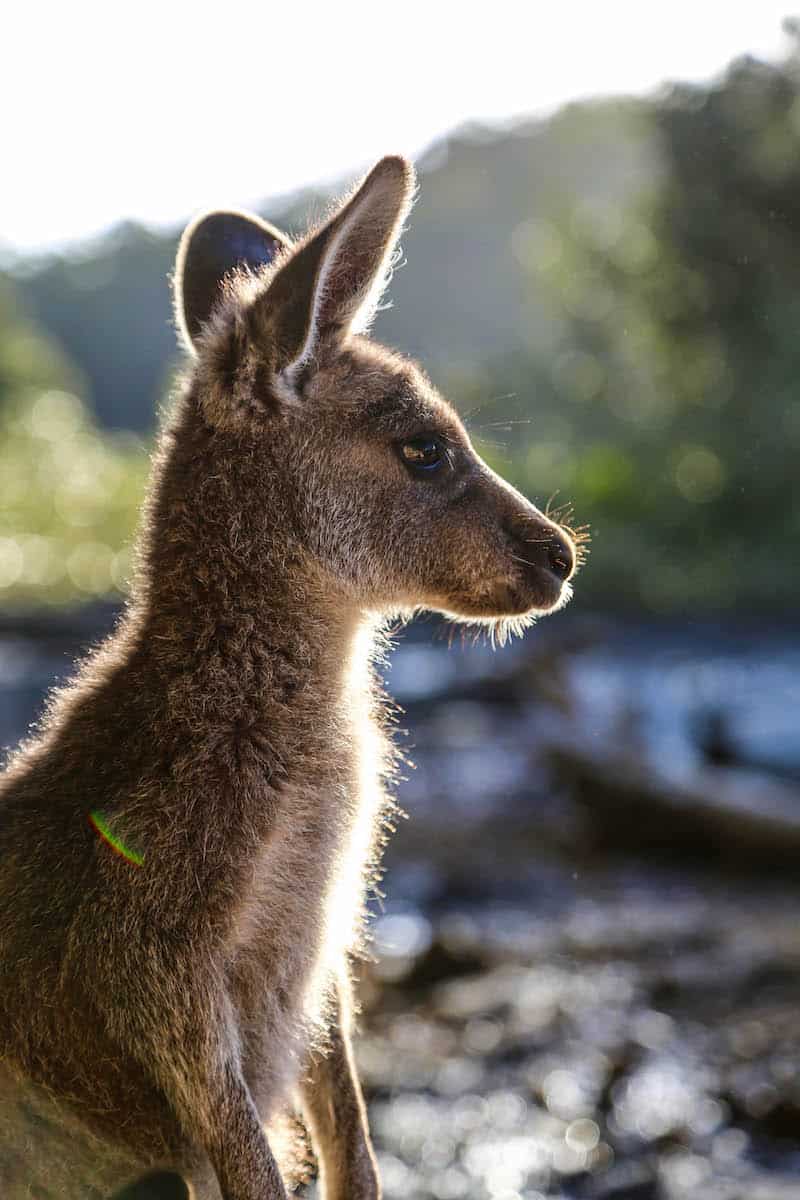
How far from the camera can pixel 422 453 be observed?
2.89 metres

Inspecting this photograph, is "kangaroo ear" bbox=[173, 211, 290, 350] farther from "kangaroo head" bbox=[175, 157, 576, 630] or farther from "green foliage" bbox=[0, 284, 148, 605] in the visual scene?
"green foliage" bbox=[0, 284, 148, 605]

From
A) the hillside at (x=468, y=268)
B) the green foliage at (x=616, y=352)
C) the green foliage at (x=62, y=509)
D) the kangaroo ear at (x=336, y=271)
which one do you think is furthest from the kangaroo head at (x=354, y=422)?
the green foliage at (x=62, y=509)

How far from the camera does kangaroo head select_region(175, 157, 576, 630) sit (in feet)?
8.75

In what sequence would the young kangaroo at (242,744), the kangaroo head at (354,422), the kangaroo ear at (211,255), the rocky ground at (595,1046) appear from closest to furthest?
the young kangaroo at (242,744), the kangaroo head at (354,422), the kangaroo ear at (211,255), the rocky ground at (595,1046)

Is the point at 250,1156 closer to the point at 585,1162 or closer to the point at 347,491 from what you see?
the point at 347,491

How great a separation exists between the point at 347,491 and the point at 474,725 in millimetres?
9259

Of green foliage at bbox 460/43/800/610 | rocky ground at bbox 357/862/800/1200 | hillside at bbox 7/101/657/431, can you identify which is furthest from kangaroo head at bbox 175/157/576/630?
hillside at bbox 7/101/657/431

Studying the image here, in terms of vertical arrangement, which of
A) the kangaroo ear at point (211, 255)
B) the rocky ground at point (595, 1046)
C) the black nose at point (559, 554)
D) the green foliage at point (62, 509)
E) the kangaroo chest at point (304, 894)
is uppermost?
the kangaroo ear at point (211, 255)

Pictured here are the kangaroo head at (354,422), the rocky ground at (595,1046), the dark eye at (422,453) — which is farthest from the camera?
the rocky ground at (595,1046)

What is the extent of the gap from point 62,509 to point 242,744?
35.0 ft

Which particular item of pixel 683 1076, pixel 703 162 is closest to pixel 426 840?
pixel 683 1076

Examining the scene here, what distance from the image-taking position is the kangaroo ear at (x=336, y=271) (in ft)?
8.38

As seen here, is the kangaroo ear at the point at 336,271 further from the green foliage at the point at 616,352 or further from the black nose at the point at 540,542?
the green foliage at the point at 616,352

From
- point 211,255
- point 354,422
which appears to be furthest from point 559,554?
point 211,255
